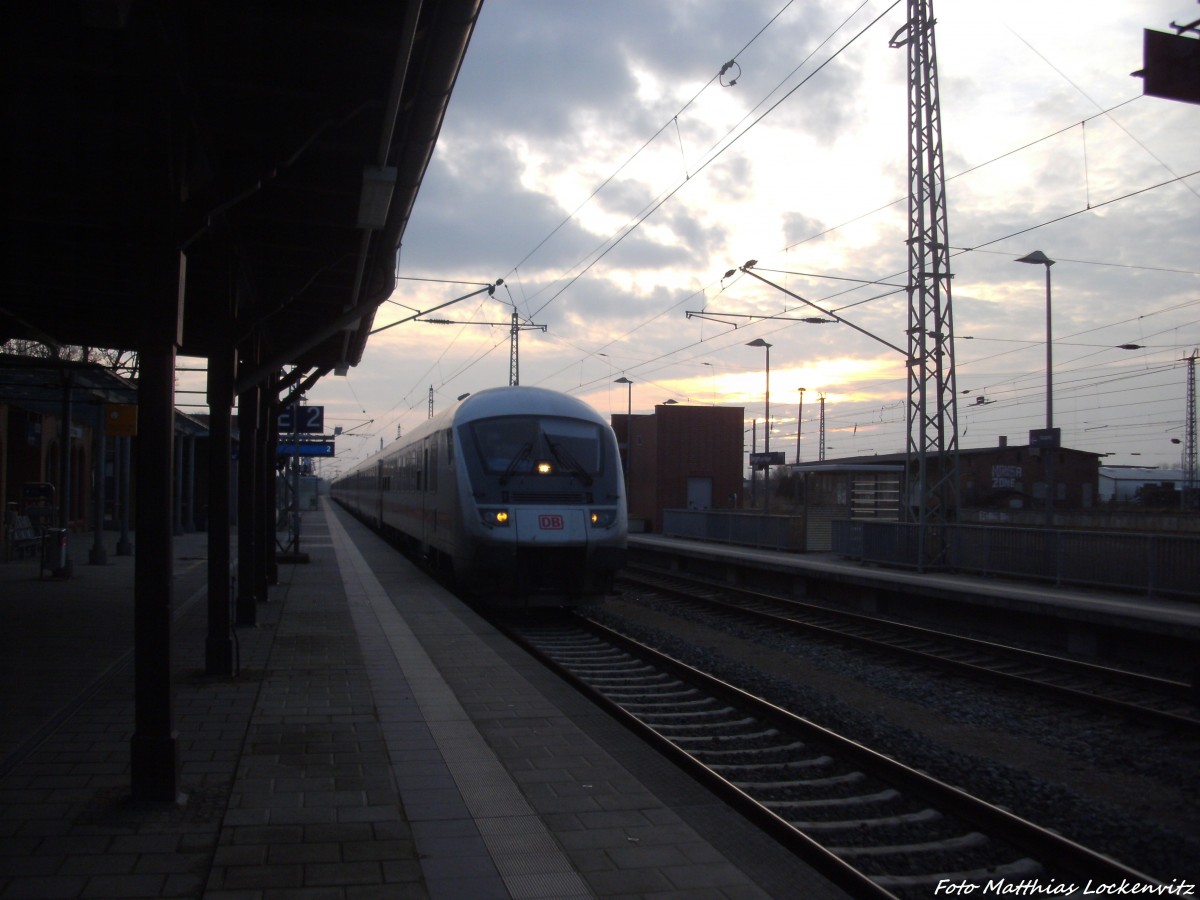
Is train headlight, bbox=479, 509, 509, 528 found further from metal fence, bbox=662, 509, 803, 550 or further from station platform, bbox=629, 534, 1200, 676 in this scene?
metal fence, bbox=662, 509, 803, 550

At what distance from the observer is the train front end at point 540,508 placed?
13.3m

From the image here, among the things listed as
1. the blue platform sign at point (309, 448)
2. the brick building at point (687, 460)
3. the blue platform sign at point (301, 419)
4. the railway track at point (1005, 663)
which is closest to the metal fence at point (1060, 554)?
the railway track at point (1005, 663)

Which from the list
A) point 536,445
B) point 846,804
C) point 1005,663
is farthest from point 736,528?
point 846,804

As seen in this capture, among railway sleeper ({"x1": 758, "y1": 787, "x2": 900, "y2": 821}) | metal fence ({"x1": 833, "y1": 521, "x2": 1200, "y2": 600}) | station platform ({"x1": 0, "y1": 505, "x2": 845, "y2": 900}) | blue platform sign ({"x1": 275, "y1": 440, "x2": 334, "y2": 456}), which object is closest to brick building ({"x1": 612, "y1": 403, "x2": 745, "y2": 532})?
blue platform sign ({"x1": 275, "y1": 440, "x2": 334, "y2": 456})

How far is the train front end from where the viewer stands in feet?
43.5

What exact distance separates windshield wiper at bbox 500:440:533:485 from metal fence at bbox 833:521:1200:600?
829 cm

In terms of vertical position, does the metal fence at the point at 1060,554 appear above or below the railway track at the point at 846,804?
above

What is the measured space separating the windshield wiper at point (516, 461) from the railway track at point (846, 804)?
4.54 metres

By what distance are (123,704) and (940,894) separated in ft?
19.0

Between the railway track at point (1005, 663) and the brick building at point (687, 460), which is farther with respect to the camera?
the brick building at point (687, 460)

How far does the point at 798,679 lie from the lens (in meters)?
10.5

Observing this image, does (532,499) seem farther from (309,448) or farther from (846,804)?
(309,448)

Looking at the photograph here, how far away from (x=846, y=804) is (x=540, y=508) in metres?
7.87

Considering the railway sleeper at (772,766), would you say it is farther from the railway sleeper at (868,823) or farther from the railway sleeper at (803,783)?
the railway sleeper at (868,823)
